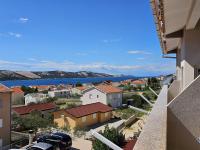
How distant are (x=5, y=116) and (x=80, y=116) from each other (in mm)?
11907

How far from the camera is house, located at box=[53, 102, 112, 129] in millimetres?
37344

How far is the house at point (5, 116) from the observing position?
26859 millimetres

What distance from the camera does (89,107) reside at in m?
42.8

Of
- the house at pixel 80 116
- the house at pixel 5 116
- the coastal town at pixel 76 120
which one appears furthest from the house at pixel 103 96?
the house at pixel 5 116

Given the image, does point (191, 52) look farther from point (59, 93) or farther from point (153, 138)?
point (59, 93)

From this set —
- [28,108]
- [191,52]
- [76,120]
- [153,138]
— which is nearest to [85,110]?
[76,120]

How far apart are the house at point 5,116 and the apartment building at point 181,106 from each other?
2234cm

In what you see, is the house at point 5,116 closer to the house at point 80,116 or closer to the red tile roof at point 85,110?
the house at point 80,116

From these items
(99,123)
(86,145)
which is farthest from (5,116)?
(99,123)

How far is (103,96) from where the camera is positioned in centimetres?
5512

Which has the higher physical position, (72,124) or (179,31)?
(179,31)

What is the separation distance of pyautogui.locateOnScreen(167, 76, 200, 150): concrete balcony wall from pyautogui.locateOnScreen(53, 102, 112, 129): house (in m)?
34.3

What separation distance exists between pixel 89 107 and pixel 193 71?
36868mm

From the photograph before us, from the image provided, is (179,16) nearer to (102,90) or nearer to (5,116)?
(5,116)
